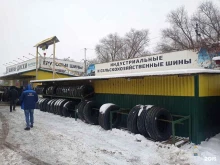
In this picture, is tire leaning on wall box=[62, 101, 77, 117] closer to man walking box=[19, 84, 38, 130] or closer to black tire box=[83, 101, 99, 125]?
black tire box=[83, 101, 99, 125]

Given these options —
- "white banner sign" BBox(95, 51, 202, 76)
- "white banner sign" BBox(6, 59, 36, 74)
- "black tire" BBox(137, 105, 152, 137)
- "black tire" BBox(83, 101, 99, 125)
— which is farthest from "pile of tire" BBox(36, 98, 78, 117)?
"white banner sign" BBox(6, 59, 36, 74)

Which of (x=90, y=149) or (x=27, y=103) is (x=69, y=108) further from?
(x=90, y=149)

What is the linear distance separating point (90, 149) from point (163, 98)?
3112 mm

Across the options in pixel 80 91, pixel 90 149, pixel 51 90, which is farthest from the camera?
pixel 51 90

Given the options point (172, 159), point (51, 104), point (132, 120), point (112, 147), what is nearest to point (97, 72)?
point (51, 104)

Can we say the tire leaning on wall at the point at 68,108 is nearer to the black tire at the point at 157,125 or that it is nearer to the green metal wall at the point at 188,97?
the green metal wall at the point at 188,97

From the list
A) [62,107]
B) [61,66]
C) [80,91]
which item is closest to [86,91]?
[80,91]

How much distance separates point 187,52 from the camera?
9.50 metres

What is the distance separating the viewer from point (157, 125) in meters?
6.96

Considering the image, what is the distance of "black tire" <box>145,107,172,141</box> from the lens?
663 centimetres

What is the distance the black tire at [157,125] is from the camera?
6.63 m

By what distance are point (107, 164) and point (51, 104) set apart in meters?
8.51

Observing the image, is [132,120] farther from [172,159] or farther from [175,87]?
[172,159]

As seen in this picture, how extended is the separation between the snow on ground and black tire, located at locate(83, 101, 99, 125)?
1.40 metres
